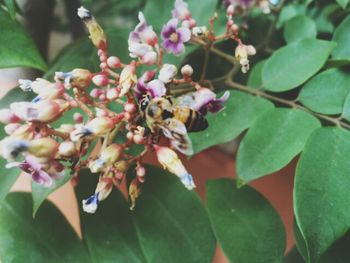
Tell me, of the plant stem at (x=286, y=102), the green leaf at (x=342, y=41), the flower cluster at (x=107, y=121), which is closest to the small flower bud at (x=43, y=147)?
the flower cluster at (x=107, y=121)

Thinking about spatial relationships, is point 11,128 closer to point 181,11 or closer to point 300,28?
point 181,11

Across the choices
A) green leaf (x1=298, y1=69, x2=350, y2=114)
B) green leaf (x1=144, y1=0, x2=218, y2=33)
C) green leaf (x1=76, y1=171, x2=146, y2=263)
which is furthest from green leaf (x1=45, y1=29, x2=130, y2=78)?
green leaf (x1=298, y1=69, x2=350, y2=114)

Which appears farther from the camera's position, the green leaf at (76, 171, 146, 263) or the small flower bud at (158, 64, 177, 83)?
the green leaf at (76, 171, 146, 263)

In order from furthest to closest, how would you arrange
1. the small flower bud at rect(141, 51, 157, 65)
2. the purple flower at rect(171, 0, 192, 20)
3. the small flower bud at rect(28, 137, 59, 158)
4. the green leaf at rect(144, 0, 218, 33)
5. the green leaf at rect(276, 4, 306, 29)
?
the green leaf at rect(276, 4, 306, 29) < the green leaf at rect(144, 0, 218, 33) < the purple flower at rect(171, 0, 192, 20) < the small flower bud at rect(141, 51, 157, 65) < the small flower bud at rect(28, 137, 59, 158)

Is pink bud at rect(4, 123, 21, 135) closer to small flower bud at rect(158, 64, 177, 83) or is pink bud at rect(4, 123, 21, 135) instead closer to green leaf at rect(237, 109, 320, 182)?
small flower bud at rect(158, 64, 177, 83)

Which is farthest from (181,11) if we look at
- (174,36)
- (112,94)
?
(112,94)

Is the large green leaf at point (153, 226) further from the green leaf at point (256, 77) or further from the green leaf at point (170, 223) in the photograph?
the green leaf at point (256, 77)
